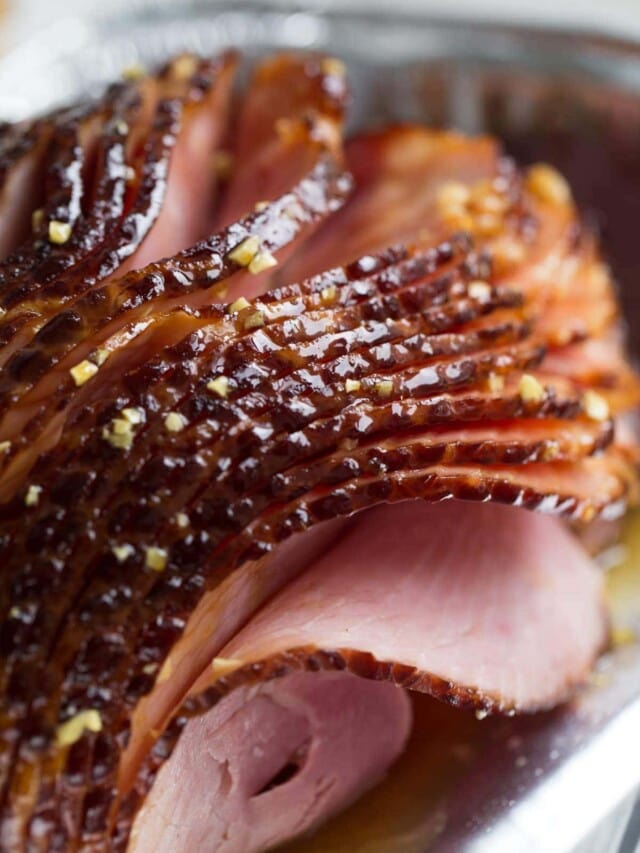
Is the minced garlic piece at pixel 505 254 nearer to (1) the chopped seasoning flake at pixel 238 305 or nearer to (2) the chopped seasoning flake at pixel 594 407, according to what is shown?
(2) the chopped seasoning flake at pixel 594 407

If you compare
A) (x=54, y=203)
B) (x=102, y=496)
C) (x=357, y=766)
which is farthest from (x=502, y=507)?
(x=54, y=203)

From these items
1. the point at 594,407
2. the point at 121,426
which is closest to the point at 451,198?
the point at 594,407

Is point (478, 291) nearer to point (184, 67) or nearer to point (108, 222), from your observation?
point (108, 222)

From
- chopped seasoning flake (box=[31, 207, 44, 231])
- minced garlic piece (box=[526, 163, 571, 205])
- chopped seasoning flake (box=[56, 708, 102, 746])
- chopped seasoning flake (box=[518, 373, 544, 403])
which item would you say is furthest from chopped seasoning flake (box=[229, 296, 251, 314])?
minced garlic piece (box=[526, 163, 571, 205])

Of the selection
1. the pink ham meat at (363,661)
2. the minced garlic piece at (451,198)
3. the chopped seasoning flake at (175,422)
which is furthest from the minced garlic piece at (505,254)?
the chopped seasoning flake at (175,422)

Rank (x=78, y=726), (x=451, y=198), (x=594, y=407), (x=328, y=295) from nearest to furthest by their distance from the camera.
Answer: (x=78, y=726), (x=328, y=295), (x=594, y=407), (x=451, y=198)

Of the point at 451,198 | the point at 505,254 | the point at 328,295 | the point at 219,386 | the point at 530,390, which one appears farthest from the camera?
the point at 451,198
